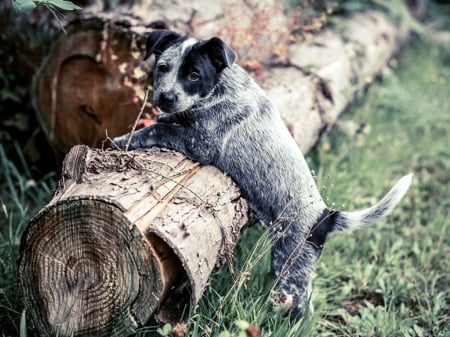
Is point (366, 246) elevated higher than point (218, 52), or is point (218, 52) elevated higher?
point (218, 52)

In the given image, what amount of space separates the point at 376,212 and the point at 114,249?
54.9 inches

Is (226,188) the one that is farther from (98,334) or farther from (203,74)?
(98,334)

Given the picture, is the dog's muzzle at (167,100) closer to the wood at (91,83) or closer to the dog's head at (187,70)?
the dog's head at (187,70)

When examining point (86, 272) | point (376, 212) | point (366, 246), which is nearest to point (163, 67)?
point (86, 272)

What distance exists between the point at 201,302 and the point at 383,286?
134 centimetres

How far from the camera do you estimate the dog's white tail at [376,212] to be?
3.10m

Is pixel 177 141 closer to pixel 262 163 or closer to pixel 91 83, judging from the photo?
pixel 262 163

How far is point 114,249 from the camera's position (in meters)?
2.59

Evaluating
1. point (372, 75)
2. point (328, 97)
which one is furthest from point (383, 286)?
point (372, 75)

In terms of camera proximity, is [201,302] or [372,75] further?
[372,75]

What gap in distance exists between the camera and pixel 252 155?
10.3 feet

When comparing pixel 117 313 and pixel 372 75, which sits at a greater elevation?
pixel 372 75

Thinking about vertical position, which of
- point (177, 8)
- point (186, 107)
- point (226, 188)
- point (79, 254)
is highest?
point (177, 8)

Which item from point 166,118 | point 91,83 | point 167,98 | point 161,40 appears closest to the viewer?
point 167,98
